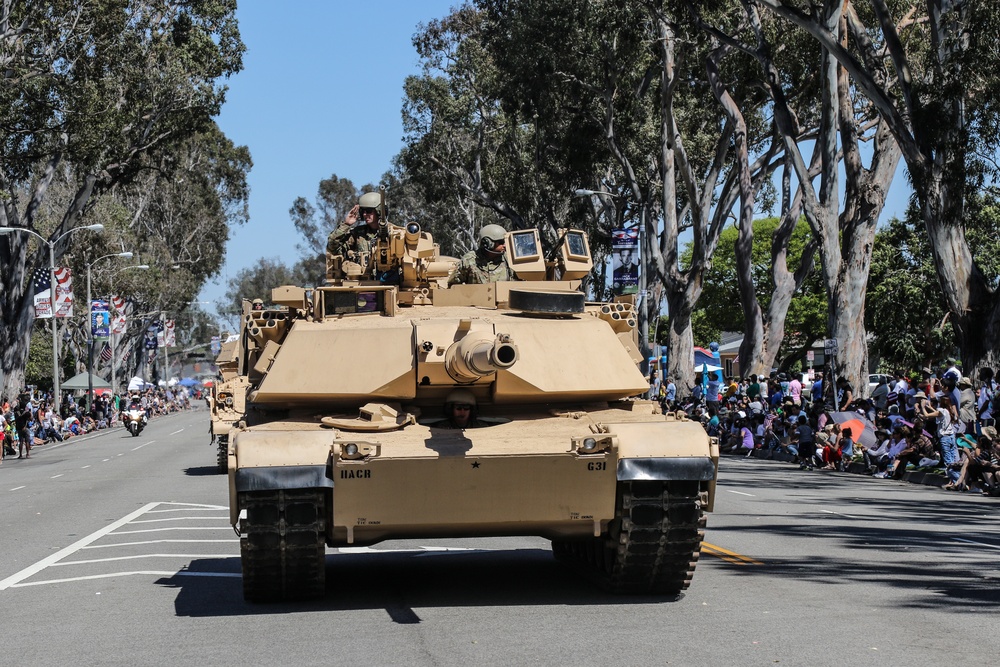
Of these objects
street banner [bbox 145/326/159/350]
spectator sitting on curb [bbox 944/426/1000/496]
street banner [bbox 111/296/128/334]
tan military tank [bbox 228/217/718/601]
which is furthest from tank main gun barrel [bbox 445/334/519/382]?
street banner [bbox 145/326/159/350]

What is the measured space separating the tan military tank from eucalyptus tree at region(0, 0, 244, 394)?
27.1 metres

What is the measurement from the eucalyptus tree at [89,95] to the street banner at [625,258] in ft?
44.8

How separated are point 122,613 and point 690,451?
13.8 ft

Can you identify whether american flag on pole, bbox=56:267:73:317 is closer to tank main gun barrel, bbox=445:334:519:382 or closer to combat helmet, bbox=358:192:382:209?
combat helmet, bbox=358:192:382:209

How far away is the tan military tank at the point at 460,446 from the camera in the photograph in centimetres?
973

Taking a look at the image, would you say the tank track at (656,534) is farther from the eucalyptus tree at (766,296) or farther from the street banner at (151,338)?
the street banner at (151,338)

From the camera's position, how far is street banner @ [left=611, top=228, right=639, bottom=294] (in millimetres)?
44531

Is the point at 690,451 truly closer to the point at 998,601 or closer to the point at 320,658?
the point at 998,601

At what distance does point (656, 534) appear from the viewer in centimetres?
1009

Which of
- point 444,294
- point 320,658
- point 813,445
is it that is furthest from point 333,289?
point 813,445

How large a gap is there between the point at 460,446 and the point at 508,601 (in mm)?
1303

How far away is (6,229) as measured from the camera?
4044 cm

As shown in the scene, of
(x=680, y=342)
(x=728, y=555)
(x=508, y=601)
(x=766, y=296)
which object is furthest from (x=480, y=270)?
(x=766, y=296)

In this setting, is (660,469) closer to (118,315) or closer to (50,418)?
(50,418)
